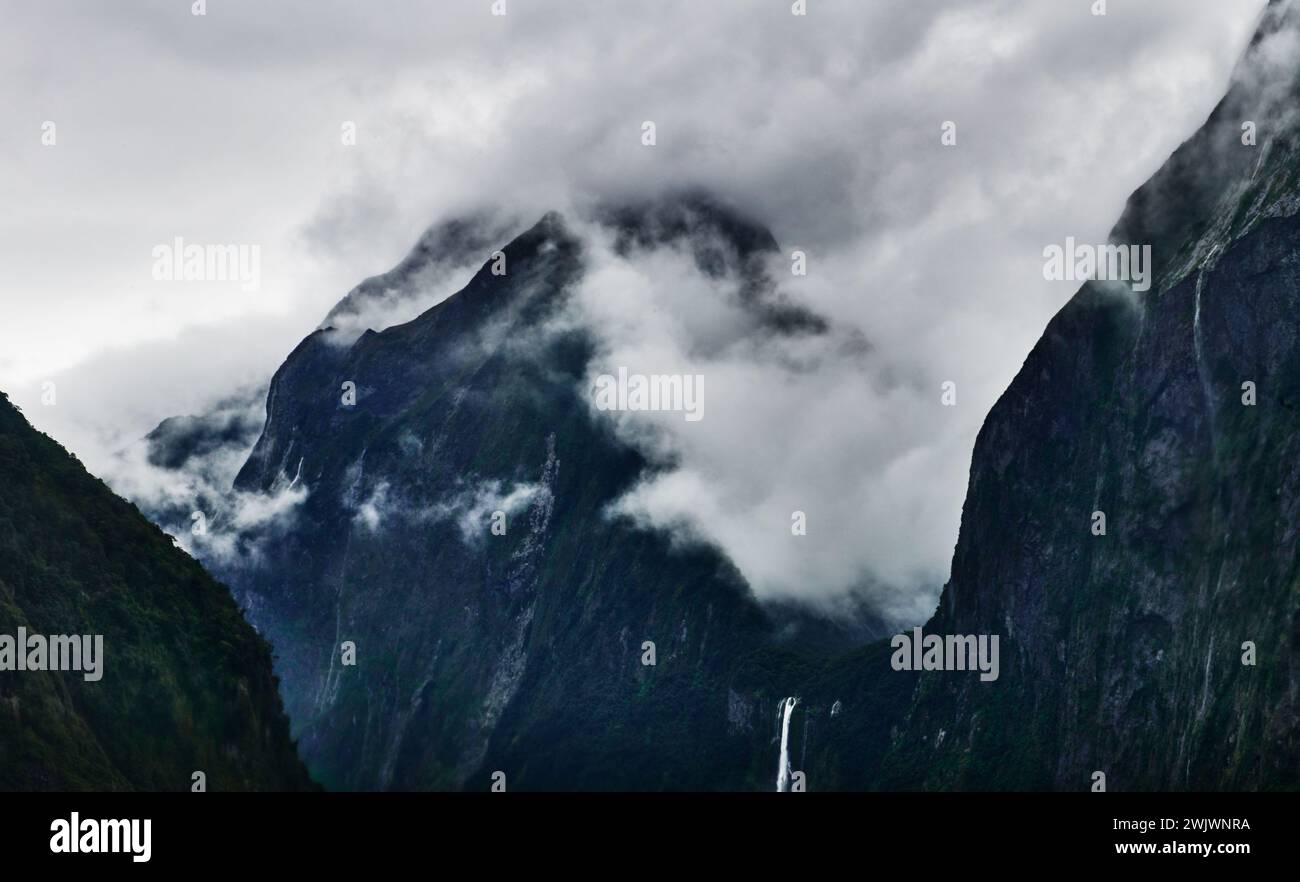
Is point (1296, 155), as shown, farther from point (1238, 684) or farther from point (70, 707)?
point (70, 707)

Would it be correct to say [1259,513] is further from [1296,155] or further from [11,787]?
[11,787]

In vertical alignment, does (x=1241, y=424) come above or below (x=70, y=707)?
above

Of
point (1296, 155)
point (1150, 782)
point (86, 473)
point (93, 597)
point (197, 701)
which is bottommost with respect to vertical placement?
point (1150, 782)
